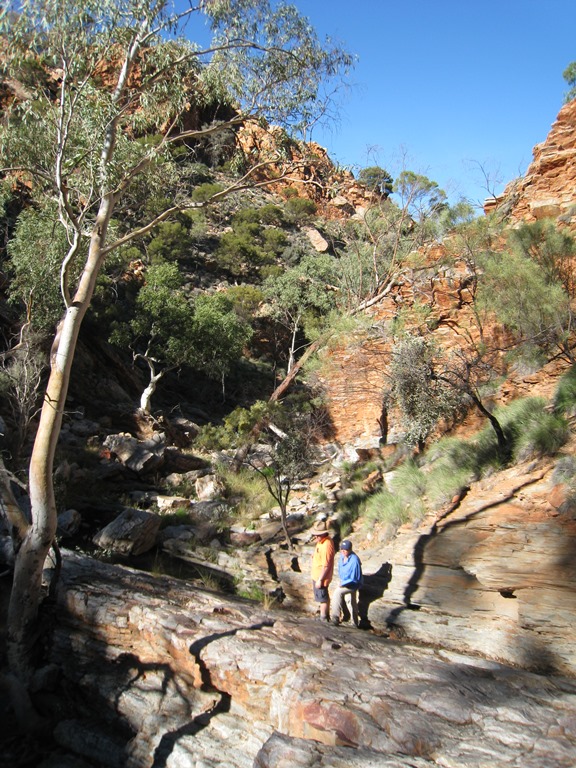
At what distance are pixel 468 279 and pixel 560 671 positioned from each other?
357 inches

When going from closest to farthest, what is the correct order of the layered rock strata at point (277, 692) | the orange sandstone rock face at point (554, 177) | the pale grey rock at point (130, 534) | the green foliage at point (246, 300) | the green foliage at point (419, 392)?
the layered rock strata at point (277, 692)
the pale grey rock at point (130, 534)
the green foliage at point (419, 392)
the orange sandstone rock face at point (554, 177)
the green foliage at point (246, 300)

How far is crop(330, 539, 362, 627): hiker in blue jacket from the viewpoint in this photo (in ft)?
21.1

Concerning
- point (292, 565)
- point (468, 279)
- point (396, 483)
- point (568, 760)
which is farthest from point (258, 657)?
point (468, 279)

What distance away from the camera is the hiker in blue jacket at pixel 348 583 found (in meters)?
6.44

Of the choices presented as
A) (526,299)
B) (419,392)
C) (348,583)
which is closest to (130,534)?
(348,583)

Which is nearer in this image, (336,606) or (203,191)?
(336,606)

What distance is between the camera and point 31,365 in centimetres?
1108

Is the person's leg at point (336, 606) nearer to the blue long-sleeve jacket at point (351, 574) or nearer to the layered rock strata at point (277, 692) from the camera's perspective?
the blue long-sleeve jacket at point (351, 574)

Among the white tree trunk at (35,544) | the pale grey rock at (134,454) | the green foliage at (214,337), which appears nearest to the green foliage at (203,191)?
the green foliage at (214,337)

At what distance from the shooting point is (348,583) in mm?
6438

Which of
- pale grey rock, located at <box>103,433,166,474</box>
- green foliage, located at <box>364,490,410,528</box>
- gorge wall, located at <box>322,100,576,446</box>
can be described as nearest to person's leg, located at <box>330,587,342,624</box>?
green foliage, located at <box>364,490,410,528</box>

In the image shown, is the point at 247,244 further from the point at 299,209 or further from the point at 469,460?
the point at 469,460

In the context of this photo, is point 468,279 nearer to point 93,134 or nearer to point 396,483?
point 396,483

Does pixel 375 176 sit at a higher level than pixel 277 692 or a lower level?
higher
